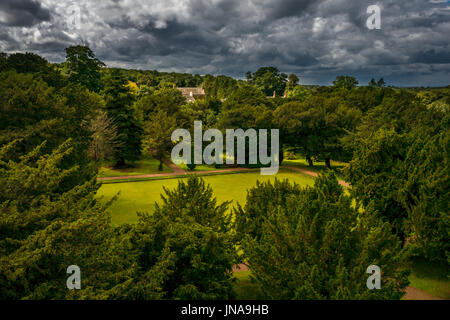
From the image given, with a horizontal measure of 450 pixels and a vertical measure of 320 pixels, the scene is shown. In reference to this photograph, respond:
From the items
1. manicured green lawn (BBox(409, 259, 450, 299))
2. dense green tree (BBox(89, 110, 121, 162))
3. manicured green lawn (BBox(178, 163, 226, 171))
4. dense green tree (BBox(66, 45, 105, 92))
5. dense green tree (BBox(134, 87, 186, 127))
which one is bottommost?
manicured green lawn (BBox(409, 259, 450, 299))

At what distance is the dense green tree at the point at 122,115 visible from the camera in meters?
40.1

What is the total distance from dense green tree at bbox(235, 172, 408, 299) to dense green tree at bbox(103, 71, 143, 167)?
33.9 meters

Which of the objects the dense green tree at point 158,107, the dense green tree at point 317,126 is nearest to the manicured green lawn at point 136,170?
the dense green tree at point 158,107

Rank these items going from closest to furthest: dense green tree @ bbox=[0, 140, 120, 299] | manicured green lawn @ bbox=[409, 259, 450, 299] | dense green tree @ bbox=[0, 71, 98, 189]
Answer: dense green tree @ bbox=[0, 140, 120, 299] < manicured green lawn @ bbox=[409, 259, 450, 299] < dense green tree @ bbox=[0, 71, 98, 189]

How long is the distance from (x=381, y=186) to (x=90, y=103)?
80.3 feet

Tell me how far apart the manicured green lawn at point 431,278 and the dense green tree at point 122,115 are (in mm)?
35141

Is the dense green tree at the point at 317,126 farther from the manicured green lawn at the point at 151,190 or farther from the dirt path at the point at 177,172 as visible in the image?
the manicured green lawn at the point at 151,190

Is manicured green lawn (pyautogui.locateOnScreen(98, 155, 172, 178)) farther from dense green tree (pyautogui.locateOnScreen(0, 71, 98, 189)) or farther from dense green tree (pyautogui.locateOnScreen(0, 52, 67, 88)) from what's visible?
dense green tree (pyautogui.locateOnScreen(0, 71, 98, 189))

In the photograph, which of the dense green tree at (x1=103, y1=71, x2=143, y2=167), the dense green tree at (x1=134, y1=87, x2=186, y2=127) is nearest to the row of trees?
the dense green tree at (x1=103, y1=71, x2=143, y2=167)

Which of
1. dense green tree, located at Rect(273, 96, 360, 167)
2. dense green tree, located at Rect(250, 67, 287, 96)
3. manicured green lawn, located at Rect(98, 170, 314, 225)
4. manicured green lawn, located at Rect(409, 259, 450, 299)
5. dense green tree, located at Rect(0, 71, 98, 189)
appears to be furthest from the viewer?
dense green tree, located at Rect(250, 67, 287, 96)

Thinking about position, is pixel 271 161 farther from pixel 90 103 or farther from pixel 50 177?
pixel 50 177

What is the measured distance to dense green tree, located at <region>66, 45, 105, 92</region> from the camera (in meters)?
52.8

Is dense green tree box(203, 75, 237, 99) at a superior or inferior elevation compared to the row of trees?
superior
